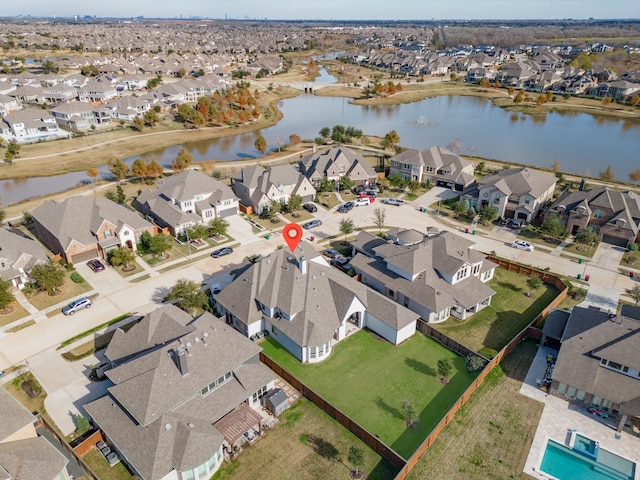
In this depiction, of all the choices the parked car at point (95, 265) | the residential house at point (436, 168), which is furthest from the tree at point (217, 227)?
the residential house at point (436, 168)

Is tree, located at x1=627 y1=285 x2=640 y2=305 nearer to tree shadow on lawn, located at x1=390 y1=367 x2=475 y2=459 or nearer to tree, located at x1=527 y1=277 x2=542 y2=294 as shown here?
tree, located at x1=527 y1=277 x2=542 y2=294

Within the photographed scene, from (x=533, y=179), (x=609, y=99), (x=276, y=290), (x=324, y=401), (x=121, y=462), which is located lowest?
(x=121, y=462)

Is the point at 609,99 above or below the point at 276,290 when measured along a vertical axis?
above

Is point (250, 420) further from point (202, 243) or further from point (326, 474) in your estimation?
point (202, 243)

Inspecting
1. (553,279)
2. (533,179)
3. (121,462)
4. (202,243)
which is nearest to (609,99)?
(533,179)

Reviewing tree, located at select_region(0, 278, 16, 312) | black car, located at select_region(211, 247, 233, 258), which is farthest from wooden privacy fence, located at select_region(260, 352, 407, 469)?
tree, located at select_region(0, 278, 16, 312)

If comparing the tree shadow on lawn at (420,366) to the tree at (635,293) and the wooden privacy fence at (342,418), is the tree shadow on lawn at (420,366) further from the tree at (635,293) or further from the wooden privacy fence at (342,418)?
the tree at (635,293)
